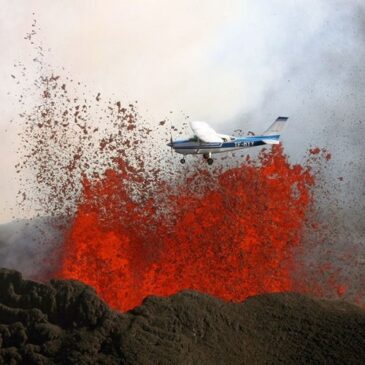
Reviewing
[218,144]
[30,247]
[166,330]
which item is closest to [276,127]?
[218,144]

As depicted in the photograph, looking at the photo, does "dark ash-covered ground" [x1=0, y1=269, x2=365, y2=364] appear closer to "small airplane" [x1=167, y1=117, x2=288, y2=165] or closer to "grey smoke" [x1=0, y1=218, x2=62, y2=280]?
"small airplane" [x1=167, y1=117, x2=288, y2=165]

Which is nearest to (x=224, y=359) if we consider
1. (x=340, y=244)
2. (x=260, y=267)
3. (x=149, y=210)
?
(x=260, y=267)

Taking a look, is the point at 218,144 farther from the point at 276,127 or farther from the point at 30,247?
the point at 30,247

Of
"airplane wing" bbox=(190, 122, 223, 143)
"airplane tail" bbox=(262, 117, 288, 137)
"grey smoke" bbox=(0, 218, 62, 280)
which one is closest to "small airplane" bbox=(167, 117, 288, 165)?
"airplane wing" bbox=(190, 122, 223, 143)

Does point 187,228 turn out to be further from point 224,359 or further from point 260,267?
point 224,359

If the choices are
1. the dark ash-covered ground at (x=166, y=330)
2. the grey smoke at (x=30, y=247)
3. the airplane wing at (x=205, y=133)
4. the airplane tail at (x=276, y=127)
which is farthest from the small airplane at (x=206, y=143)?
the grey smoke at (x=30, y=247)

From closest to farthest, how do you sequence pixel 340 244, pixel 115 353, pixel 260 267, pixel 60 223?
pixel 115 353 < pixel 260 267 < pixel 60 223 < pixel 340 244
